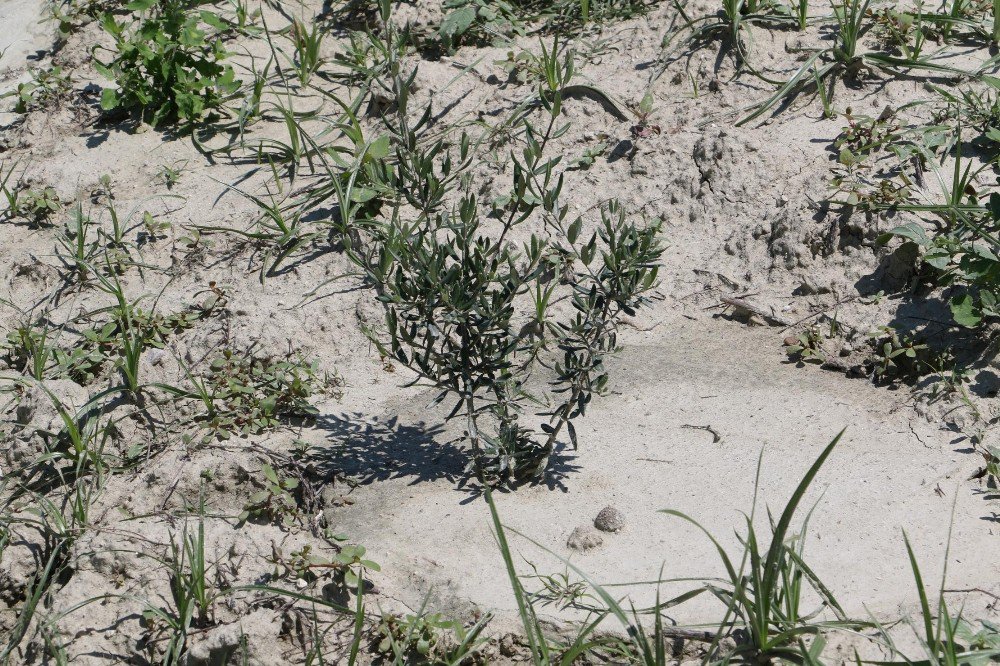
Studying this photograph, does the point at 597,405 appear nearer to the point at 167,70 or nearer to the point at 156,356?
the point at 156,356

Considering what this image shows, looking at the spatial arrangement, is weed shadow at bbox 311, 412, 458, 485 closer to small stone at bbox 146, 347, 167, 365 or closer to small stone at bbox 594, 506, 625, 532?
small stone at bbox 594, 506, 625, 532

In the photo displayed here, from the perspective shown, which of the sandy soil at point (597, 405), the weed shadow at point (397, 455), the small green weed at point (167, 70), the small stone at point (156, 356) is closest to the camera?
the sandy soil at point (597, 405)

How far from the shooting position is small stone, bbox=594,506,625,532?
3.04 metres

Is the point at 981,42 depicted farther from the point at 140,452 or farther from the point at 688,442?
the point at 140,452

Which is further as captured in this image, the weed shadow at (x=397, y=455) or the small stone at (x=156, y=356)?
the small stone at (x=156, y=356)

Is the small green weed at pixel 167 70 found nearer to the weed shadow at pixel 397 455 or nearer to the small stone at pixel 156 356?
the small stone at pixel 156 356

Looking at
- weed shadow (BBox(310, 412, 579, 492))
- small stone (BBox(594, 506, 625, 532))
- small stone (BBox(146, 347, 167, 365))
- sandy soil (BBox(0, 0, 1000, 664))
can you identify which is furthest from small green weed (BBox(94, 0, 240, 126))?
small stone (BBox(594, 506, 625, 532))

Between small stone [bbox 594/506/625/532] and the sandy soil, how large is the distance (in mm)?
48

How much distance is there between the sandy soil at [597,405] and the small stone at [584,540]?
0.03 meters

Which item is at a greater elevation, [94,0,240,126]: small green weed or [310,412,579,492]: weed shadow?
[94,0,240,126]: small green weed

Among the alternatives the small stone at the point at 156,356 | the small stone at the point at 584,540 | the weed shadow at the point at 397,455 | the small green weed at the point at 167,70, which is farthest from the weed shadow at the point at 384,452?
the small green weed at the point at 167,70

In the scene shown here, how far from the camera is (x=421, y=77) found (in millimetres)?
4945

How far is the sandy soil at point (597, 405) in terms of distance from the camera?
115 inches

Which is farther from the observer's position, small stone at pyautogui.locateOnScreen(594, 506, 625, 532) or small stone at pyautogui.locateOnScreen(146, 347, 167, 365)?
small stone at pyautogui.locateOnScreen(146, 347, 167, 365)
